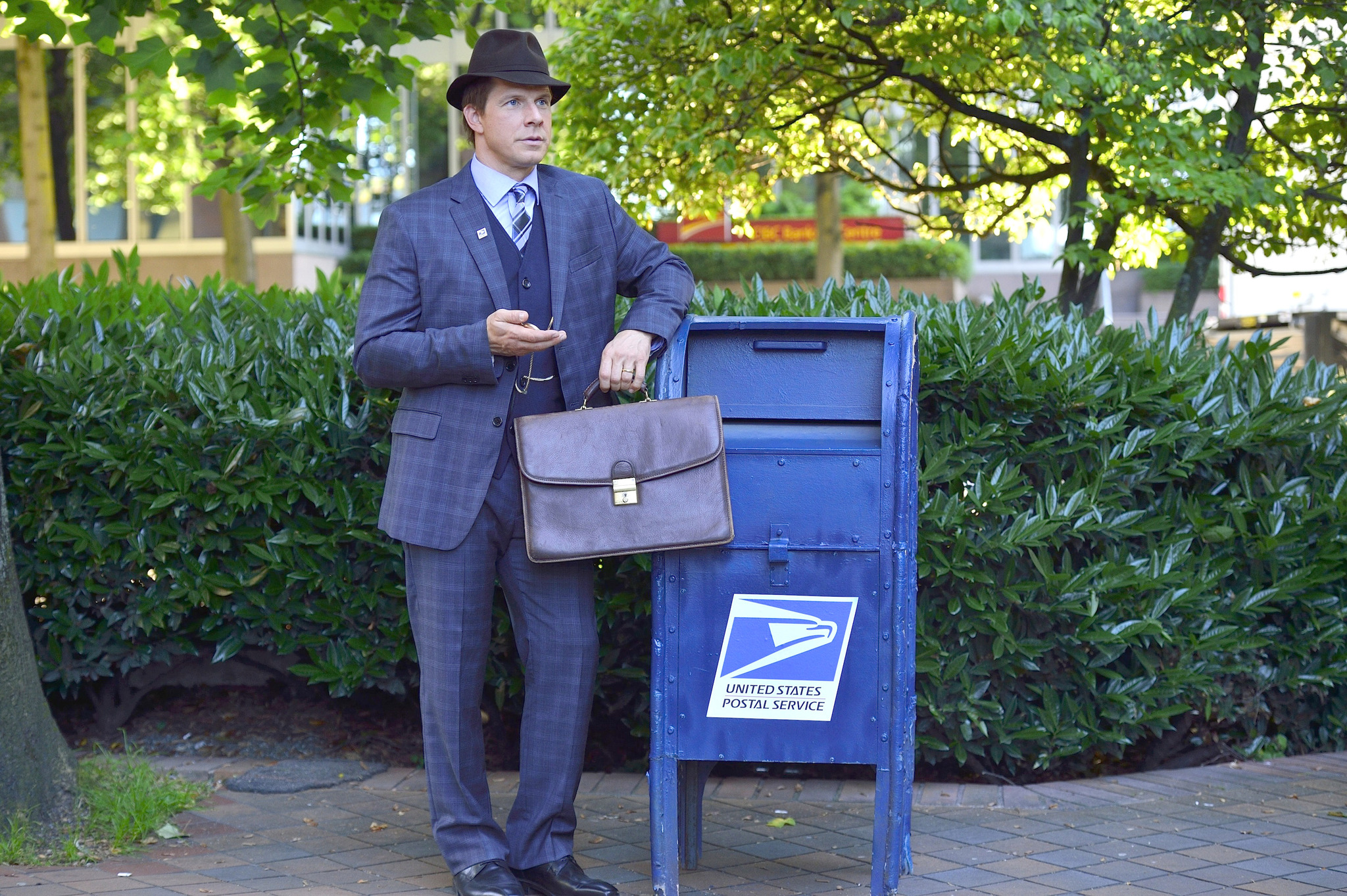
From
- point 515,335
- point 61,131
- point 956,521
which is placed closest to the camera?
point 515,335

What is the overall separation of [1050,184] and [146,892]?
239 inches

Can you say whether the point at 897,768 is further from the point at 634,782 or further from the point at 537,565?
the point at 634,782

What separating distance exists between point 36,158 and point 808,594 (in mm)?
12108

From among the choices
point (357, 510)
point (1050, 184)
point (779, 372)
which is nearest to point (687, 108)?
point (1050, 184)

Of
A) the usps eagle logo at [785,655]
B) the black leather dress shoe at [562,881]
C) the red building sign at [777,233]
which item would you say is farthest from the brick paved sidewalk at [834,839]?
the red building sign at [777,233]

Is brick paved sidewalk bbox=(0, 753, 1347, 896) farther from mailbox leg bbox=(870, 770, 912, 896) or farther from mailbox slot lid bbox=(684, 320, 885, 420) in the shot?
mailbox slot lid bbox=(684, 320, 885, 420)

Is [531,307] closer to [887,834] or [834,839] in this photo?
[887,834]

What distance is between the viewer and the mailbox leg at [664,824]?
133 inches

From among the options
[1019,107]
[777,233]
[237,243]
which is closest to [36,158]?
[237,243]

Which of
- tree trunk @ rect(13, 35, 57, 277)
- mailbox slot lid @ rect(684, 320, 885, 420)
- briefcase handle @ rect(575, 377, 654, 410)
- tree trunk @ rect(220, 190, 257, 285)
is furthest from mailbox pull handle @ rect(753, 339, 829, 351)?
tree trunk @ rect(220, 190, 257, 285)

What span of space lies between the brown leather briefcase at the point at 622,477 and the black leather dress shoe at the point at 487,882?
829mm

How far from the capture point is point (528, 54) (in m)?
3.40

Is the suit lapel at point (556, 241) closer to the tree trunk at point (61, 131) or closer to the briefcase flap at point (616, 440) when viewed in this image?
the briefcase flap at point (616, 440)

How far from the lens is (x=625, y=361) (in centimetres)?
335
